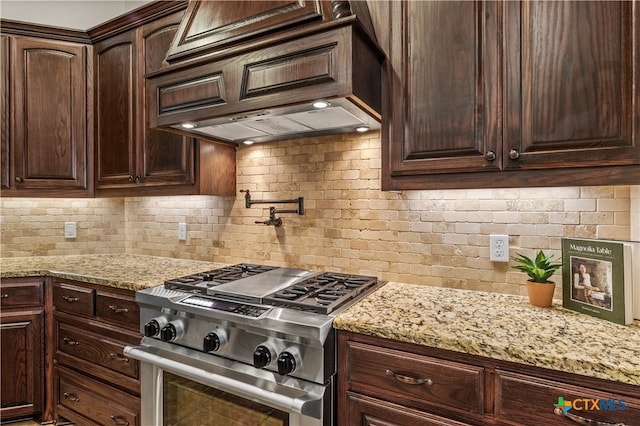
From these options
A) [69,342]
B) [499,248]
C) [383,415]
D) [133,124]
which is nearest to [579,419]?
[383,415]

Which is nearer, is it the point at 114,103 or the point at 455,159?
the point at 455,159

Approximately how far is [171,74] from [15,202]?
1.74 m

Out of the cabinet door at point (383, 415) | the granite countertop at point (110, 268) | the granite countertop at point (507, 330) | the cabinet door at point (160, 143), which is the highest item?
the cabinet door at point (160, 143)

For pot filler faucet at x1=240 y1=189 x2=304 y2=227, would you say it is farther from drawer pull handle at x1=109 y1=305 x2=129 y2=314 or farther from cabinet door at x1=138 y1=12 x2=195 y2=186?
drawer pull handle at x1=109 y1=305 x2=129 y2=314

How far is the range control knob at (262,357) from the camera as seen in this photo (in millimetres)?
1243

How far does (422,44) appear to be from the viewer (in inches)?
55.7

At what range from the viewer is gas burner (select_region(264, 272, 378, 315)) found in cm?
132

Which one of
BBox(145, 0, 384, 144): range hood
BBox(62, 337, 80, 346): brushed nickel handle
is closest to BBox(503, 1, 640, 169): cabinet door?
BBox(145, 0, 384, 144): range hood

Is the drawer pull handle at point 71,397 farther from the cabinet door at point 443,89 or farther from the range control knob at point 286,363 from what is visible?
the cabinet door at point 443,89

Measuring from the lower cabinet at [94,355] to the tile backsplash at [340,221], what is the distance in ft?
2.21

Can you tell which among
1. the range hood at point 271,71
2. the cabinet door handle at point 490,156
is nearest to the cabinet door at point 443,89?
the cabinet door handle at point 490,156

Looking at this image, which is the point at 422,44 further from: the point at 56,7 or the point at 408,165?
the point at 56,7

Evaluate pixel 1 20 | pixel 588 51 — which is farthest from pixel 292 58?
pixel 1 20

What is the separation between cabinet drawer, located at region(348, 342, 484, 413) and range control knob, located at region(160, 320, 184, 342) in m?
0.75
